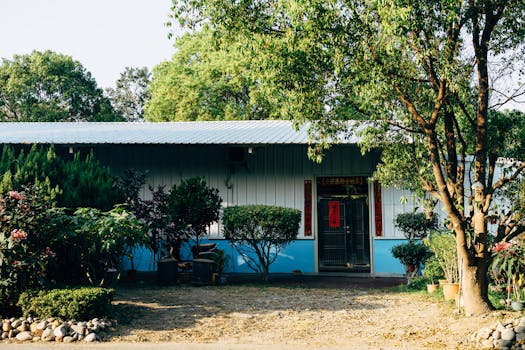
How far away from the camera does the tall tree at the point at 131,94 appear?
41.8 metres

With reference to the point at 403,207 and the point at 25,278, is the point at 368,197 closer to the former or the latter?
the point at 403,207

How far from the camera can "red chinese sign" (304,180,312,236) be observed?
13.6 meters

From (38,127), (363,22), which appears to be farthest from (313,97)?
(38,127)

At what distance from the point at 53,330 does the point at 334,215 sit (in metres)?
8.48

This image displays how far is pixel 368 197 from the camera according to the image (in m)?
13.7

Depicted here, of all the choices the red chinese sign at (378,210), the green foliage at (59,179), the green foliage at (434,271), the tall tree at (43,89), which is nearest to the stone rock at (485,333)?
the green foliage at (434,271)

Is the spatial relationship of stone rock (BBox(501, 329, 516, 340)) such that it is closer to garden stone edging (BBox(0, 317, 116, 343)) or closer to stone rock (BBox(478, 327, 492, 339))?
stone rock (BBox(478, 327, 492, 339))

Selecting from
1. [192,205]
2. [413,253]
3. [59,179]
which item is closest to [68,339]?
[59,179]

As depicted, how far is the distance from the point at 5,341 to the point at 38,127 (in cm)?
1105

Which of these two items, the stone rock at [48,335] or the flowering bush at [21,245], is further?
the flowering bush at [21,245]

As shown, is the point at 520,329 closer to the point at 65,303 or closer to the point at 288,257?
the point at 65,303

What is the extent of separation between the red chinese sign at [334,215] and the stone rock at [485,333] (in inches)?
294

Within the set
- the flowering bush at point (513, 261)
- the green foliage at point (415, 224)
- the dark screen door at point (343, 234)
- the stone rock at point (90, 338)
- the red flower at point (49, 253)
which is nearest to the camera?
the stone rock at point (90, 338)

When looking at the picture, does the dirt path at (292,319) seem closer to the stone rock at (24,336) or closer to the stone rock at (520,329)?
the stone rock at (520,329)
